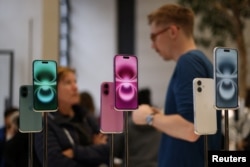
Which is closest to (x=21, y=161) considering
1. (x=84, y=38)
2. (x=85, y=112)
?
(x=85, y=112)

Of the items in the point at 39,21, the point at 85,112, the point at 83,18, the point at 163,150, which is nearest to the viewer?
the point at 39,21

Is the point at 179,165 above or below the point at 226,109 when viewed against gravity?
below

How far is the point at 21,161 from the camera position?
69.5 inches

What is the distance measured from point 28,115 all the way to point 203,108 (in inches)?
16.5

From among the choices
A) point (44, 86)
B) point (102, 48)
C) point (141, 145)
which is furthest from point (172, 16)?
point (102, 48)

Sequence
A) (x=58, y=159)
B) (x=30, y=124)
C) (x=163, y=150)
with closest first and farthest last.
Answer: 1. (x=30, y=124)
2. (x=163, y=150)
3. (x=58, y=159)

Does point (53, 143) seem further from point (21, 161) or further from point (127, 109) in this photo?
point (127, 109)

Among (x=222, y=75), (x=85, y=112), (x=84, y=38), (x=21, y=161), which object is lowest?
(x=21, y=161)

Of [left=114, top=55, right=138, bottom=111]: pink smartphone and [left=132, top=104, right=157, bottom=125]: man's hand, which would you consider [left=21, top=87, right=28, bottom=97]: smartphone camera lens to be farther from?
[left=132, top=104, right=157, bottom=125]: man's hand

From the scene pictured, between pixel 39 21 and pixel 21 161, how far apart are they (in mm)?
659

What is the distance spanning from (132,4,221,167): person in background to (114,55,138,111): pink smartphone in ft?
1.06

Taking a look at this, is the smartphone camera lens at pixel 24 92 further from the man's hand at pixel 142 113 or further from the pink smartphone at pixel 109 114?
the man's hand at pixel 142 113

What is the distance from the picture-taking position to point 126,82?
1054 millimetres

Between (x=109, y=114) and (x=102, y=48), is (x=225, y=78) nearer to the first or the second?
(x=109, y=114)
